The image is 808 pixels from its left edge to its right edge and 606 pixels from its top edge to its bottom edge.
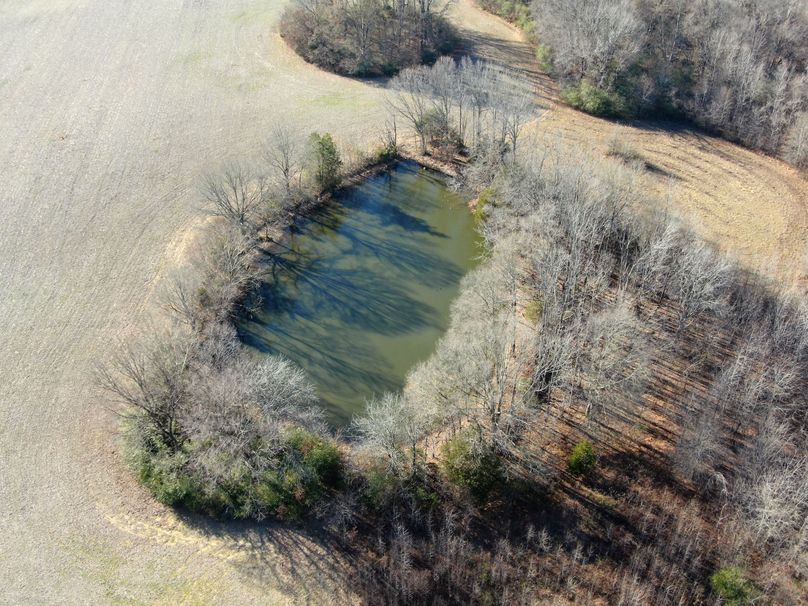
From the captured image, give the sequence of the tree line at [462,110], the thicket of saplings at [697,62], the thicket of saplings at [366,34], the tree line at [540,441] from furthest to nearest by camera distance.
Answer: the thicket of saplings at [366,34], the thicket of saplings at [697,62], the tree line at [462,110], the tree line at [540,441]

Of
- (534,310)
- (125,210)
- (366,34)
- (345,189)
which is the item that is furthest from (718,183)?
(125,210)

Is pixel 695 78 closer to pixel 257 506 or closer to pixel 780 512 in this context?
pixel 780 512

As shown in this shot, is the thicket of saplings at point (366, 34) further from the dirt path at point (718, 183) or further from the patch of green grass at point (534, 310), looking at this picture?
the patch of green grass at point (534, 310)

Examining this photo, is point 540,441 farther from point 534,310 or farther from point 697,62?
point 697,62

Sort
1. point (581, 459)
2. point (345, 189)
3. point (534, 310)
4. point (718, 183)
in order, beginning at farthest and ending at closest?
point (345, 189) → point (718, 183) → point (534, 310) → point (581, 459)

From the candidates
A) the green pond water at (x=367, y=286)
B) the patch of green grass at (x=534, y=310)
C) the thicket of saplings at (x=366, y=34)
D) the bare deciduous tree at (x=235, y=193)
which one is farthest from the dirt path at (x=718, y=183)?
the bare deciduous tree at (x=235, y=193)

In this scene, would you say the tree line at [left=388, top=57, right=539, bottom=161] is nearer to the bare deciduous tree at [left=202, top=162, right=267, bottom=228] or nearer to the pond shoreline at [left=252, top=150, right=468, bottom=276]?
the pond shoreline at [left=252, top=150, right=468, bottom=276]
